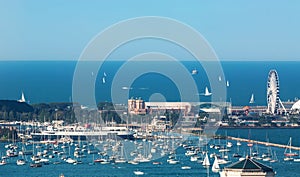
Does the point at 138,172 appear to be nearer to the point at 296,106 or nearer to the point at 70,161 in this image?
the point at 70,161

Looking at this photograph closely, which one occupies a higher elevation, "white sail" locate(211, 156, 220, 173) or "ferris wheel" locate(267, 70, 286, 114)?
"ferris wheel" locate(267, 70, 286, 114)

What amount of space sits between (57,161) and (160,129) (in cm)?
802

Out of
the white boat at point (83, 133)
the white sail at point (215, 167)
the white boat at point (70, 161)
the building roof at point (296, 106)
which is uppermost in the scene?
the building roof at point (296, 106)

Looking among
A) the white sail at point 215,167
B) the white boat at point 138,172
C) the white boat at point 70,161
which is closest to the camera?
the white sail at point 215,167

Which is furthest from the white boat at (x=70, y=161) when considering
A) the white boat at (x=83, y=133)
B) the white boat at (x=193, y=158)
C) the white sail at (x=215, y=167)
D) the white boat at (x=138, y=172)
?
the white boat at (x=83, y=133)

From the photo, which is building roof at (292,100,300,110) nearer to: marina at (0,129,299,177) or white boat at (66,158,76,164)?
marina at (0,129,299,177)

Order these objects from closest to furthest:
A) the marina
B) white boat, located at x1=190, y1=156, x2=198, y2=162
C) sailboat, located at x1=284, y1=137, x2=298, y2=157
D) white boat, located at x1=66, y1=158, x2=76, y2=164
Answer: the marina < white boat, located at x1=190, y1=156, x2=198, y2=162 < white boat, located at x1=66, y1=158, x2=76, y2=164 < sailboat, located at x1=284, y1=137, x2=298, y2=157

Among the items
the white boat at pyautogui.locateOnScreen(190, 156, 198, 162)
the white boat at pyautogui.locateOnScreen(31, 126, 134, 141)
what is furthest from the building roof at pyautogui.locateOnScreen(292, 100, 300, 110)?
the white boat at pyautogui.locateOnScreen(190, 156, 198, 162)

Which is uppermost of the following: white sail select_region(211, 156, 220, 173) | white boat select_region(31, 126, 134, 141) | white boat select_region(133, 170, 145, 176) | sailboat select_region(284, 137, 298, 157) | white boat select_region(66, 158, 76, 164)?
white boat select_region(31, 126, 134, 141)

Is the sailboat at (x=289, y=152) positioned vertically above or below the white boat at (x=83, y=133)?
below

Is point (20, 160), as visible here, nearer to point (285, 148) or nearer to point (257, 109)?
point (285, 148)

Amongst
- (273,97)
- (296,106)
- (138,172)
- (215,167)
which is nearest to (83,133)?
(138,172)

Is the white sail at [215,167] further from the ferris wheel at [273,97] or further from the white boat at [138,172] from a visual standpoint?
the ferris wheel at [273,97]

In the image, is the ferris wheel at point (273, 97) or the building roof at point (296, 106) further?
the building roof at point (296, 106)
